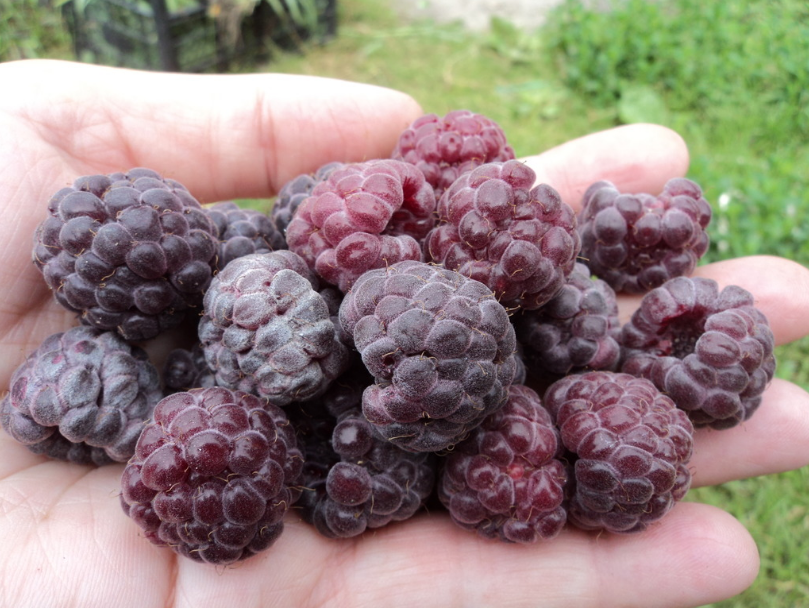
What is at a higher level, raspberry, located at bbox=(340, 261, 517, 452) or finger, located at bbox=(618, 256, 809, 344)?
raspberry, located at bbox=(340, 261, 517, 452)

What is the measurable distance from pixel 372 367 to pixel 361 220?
1.88 ft

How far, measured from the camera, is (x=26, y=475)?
8.29 feet

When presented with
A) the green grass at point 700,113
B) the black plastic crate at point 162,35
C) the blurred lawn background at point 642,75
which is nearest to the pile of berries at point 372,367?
the green grass at point 700,113

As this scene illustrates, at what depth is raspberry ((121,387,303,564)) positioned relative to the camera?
2.05 meters

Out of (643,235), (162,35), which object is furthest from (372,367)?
(162,35)

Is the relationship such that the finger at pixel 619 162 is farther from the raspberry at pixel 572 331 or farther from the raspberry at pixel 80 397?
the raspberry at pixel 80 397

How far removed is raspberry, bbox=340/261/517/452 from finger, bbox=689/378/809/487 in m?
1.39

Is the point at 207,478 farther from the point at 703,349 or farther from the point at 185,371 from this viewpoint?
the point at 703,349

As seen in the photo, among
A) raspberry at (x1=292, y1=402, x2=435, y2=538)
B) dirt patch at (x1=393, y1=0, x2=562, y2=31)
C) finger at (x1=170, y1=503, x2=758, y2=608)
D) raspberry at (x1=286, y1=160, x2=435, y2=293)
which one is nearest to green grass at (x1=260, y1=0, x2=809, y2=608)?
dirt patch at (x1=393, y1=0, x2=562, y2=31)

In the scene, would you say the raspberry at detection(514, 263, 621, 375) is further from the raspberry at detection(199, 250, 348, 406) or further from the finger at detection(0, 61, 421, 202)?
the finger at detection(0, 61, 421, 202)

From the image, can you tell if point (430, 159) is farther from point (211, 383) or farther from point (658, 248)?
point (211, 383)

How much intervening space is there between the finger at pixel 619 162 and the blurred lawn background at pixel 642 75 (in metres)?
1.52

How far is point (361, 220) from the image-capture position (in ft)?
7.46

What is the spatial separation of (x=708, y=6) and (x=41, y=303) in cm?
699
